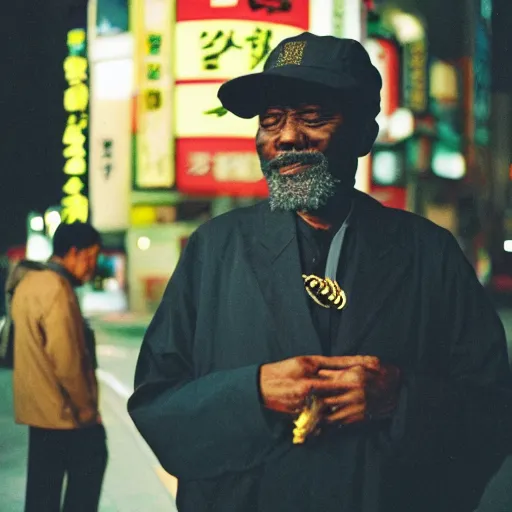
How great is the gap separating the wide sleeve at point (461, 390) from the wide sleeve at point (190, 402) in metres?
0.32

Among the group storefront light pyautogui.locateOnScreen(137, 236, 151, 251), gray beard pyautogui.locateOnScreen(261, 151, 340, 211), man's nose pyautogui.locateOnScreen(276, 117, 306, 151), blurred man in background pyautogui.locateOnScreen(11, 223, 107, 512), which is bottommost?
storefront light pyautogui.locateOnScreen(137, 236, 151, 251)

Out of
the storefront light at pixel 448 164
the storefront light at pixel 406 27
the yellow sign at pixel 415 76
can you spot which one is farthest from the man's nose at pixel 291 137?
the storefront light at pixel 448 164

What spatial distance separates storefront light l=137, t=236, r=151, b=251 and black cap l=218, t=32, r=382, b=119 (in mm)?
22325

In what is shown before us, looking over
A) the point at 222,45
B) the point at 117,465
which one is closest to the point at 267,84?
the point at 117,465

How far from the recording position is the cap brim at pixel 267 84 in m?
1.73

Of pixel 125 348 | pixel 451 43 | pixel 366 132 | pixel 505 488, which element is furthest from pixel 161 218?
pixel 366 132

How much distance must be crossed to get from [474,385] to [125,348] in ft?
43.4

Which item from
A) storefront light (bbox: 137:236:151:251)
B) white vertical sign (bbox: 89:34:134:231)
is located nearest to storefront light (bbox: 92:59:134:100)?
white vertical sign (bbox: 89:34:134:231)

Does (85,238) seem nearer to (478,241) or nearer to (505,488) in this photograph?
(505,488)

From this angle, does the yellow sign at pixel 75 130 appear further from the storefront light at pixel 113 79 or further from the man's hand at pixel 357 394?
the man's hand at pixel 357 394

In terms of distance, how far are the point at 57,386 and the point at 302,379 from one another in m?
2.40

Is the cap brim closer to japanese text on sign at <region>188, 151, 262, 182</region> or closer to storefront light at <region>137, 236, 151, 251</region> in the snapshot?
japanese text on sign at <region>188, 151, 262, 182</region>

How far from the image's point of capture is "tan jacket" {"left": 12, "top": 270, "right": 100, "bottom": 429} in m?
3.64

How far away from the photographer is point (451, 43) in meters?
25.6
